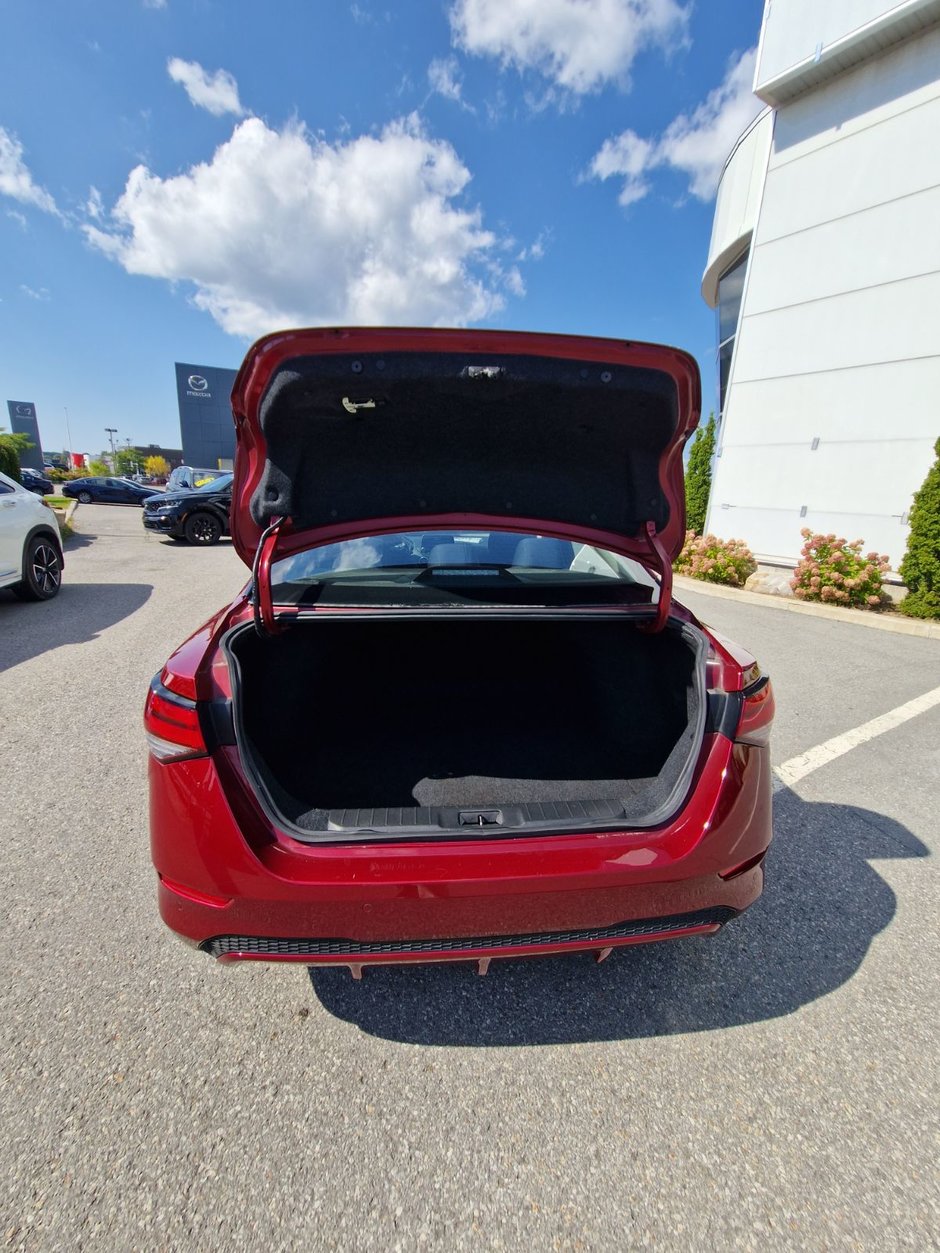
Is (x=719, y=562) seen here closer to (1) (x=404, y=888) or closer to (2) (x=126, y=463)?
(1) (x=404, y=888)

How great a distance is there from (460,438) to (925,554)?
8.30 metres

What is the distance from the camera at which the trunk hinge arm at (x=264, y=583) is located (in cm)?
172

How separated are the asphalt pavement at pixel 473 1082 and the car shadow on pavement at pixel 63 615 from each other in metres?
3.10

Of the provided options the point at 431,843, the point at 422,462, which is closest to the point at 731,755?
the point at 431,843

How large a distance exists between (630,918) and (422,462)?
1.53 meters

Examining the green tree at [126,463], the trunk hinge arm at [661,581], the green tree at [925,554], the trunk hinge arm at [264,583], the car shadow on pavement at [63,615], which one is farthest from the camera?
the green tree at [126,463]

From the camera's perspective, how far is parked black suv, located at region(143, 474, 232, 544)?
11.4 metres

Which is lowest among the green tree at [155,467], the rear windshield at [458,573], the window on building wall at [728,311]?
the rear windshield at [458,573]

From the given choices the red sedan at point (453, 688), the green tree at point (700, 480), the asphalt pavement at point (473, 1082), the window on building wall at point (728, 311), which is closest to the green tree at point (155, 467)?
the window on building wall at point (728, 311)

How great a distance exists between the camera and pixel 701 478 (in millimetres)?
13875

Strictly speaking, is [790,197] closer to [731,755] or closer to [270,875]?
[731,755]

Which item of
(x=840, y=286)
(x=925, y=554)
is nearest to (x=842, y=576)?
(x=925, y=554)

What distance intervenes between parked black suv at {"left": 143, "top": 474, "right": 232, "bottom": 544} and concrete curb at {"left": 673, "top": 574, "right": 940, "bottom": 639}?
9.58m

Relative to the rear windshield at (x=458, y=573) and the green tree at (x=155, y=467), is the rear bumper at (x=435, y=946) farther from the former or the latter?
the green tree at (x=155, y=467)
